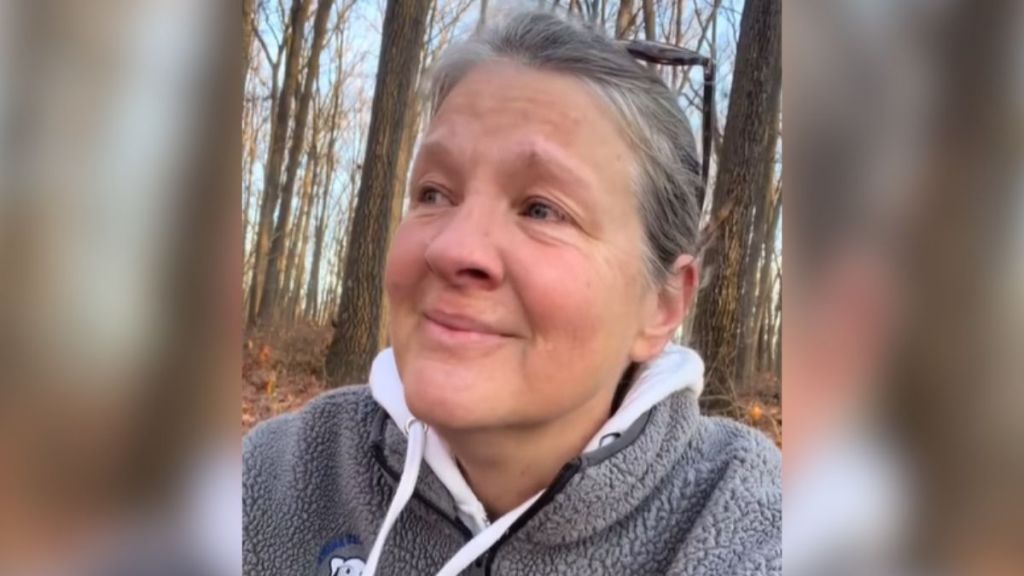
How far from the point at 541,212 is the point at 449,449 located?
0.29 meters

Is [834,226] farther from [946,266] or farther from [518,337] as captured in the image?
[518,337]

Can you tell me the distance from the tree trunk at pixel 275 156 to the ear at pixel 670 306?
0.44 meters

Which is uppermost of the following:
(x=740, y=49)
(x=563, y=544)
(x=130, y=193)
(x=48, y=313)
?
(x=740, y=49)

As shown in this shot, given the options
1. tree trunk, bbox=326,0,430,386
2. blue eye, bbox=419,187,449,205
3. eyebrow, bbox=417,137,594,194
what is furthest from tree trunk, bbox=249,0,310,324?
eyebrow, bbox=417,137,594,194

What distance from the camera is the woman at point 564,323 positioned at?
0.78m

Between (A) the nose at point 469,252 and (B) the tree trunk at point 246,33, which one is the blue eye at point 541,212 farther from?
(B) the tree trunk at point 246,33

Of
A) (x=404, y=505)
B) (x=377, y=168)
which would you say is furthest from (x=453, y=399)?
(x=377, y=168)

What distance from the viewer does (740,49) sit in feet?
2.67

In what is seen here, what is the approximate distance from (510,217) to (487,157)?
0.07m

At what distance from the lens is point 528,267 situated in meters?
0.77

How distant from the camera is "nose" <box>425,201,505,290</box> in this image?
77 cm

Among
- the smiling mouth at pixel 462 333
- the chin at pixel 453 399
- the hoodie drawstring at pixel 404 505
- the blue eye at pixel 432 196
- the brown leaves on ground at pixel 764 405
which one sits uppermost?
the blue eye at pixel 432 196

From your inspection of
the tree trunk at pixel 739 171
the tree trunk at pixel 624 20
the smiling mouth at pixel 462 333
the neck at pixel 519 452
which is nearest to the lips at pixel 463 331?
the smiling mouth at pixel 462 333

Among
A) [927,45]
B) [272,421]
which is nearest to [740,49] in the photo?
[927,45]
